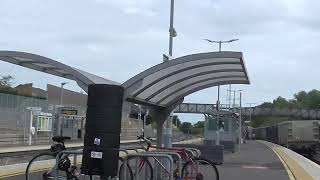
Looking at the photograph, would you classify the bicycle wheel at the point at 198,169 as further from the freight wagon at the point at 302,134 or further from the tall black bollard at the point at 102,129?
the freight wagon at the point at 302,134

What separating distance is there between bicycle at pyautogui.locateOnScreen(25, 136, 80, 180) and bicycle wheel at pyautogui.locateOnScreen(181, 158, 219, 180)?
2226 millimetres

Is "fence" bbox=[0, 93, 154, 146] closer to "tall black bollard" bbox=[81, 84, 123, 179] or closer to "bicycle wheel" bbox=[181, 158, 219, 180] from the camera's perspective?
"bicycle wheel" bbox=[181, 158, 219, 180]

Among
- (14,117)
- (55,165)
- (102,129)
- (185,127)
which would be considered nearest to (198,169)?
(55,165)

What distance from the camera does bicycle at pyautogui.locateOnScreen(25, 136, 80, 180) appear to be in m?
11.4

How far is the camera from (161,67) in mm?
11898

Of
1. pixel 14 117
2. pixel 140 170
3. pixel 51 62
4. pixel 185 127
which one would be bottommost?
pixel 140 170

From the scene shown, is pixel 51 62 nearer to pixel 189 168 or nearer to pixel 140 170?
Result: pixel 140 170

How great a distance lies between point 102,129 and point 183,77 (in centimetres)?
672

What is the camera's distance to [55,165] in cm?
1154

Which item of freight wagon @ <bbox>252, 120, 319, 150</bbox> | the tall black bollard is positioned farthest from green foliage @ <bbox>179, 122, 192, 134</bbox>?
the tall black bollard

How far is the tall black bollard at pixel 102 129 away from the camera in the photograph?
839cm

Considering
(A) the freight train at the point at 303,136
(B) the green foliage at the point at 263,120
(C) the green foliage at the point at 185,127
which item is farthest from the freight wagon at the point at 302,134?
(B) the green foliage at the point at 263,120

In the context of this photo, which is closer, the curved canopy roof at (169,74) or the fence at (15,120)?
the curved canopy roof at (169,74)

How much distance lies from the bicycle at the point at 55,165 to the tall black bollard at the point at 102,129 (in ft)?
9.58
